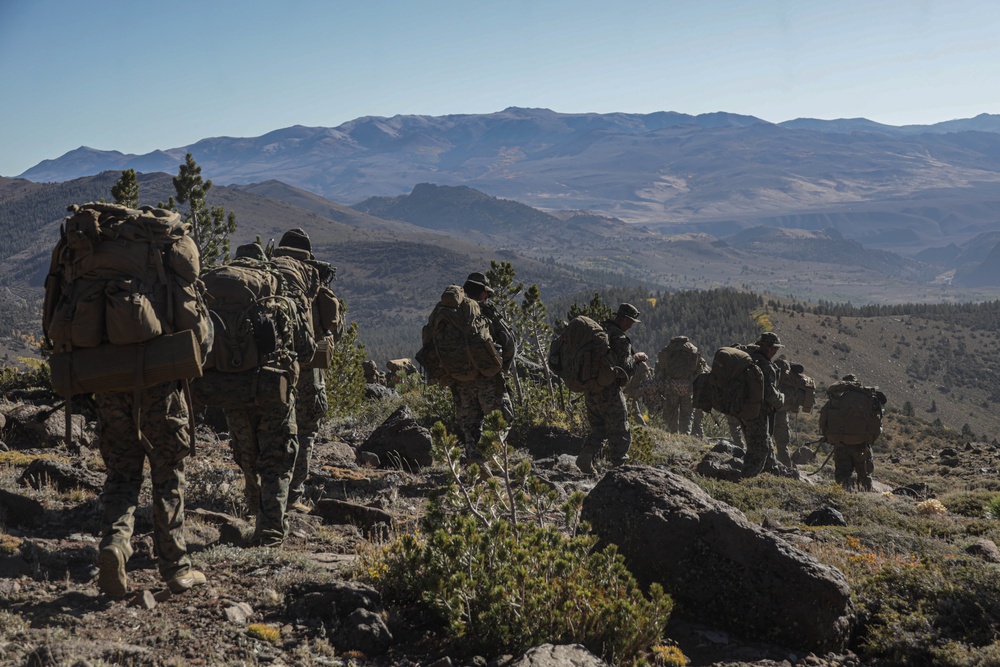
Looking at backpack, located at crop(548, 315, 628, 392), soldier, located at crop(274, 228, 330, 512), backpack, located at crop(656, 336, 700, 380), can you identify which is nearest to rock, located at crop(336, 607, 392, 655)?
soldier, located at crop(274, 228, 330, 512)

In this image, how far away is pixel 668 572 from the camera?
17.8 feet

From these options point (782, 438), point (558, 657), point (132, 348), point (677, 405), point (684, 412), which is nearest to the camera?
point (558, 657)

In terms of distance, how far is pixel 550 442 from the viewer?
12.7 meters

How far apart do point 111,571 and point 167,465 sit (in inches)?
26.9

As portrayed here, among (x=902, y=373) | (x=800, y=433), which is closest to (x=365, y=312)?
(x=902, y=373)

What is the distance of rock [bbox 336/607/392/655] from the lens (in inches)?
176

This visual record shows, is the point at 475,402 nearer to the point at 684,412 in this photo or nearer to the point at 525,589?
the point at 525,589

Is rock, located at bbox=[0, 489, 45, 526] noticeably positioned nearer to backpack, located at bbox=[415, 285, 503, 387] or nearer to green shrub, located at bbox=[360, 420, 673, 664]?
green shrub, located at bbox=[360, 420, 673, 664]

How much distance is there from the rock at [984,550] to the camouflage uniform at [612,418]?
4.30 meters

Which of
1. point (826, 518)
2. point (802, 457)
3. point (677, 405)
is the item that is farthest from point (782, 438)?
point (826, 518)

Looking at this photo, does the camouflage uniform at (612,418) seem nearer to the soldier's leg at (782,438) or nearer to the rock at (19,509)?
the rock at (19,509)

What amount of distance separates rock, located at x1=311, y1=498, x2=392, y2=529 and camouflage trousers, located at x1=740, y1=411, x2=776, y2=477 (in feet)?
21.0

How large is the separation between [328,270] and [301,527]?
102 inches

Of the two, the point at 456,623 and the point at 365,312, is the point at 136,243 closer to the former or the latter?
the point at 456,623
